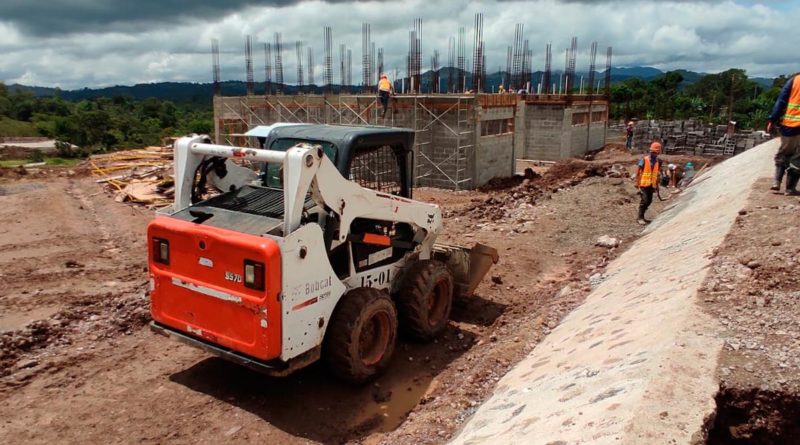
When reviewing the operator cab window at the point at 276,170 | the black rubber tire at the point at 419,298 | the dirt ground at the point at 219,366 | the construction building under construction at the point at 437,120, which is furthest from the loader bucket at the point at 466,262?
the construction building under construction at the point at 437,120

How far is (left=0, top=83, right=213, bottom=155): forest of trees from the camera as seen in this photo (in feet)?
157

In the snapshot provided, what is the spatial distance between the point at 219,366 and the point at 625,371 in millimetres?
4378

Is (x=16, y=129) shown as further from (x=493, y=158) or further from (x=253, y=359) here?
Answer: (x=253, y=359)

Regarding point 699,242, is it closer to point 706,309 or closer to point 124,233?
point 706,309

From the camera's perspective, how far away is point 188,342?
5602 mm

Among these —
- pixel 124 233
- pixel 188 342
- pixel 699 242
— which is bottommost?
pixel 124 233

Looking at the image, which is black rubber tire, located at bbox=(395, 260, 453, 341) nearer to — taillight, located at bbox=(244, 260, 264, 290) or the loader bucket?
the loader bucket

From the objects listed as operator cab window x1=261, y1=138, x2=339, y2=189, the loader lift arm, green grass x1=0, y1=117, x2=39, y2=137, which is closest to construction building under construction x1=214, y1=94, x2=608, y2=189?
operator cab window x1=261, y1=138, x2=339, y2=189

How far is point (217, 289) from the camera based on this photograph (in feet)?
17.2

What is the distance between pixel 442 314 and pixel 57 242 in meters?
10.4

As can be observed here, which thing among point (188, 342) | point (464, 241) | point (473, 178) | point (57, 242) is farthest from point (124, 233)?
point (473, 178)

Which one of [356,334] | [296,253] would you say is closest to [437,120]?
[356,334]

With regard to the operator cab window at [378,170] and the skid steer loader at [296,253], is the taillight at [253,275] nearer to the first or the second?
the skid steer loader at [296,253]

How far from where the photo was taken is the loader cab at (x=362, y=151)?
234 inches
